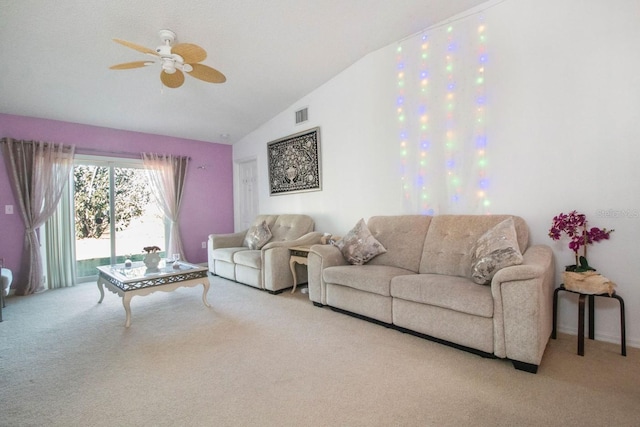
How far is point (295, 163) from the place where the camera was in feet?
15.7

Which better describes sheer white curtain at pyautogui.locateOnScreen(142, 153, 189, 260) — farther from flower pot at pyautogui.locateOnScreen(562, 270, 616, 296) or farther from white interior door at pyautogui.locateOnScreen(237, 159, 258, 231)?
flower pot at pyautogui.locateOnScreen(562, 270, 616, 296)

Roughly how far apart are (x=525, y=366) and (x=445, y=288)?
653mm

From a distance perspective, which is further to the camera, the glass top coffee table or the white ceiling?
the glass top coffee table

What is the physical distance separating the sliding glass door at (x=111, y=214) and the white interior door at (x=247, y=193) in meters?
1.47

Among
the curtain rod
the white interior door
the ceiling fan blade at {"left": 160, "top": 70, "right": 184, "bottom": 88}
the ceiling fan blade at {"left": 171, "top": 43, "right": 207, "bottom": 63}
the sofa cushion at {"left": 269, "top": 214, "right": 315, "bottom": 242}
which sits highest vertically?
the ceiling fan blade at {"left": 171, "top": 43, "right": 207, "bottom": 63}

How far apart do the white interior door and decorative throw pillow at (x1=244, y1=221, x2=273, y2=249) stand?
1131 millimetres

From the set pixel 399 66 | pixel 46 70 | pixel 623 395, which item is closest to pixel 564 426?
pixel 623 395

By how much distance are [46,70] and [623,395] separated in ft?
18.5

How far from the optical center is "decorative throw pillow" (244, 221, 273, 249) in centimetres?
455

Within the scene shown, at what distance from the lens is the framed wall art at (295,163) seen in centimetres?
448

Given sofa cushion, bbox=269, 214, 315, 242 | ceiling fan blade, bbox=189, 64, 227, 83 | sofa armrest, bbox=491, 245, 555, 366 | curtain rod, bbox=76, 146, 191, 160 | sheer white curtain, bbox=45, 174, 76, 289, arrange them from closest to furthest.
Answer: sofa armrest, bbox=491, 245, 555, 366 → ceiling fan blade, bbox=189, 64, 227, 83 → sheer white curtain, bbox=45, 174, 76, 289 → sofa cushion, bbox=269, 214, 315, 242 → curtain rod, bbox=76, 146, 191, 160

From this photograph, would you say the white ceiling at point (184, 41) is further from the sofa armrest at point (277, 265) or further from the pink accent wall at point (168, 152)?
the sofa armrest at point (277, 265)

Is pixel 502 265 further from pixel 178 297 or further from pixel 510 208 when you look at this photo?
pixel 178 297

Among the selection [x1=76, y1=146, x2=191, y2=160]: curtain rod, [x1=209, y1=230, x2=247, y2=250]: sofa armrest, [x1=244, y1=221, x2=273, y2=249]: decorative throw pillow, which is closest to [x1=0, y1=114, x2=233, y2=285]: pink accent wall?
[x1=76, y1=146, x2=191, y2=160]: curtain rod
